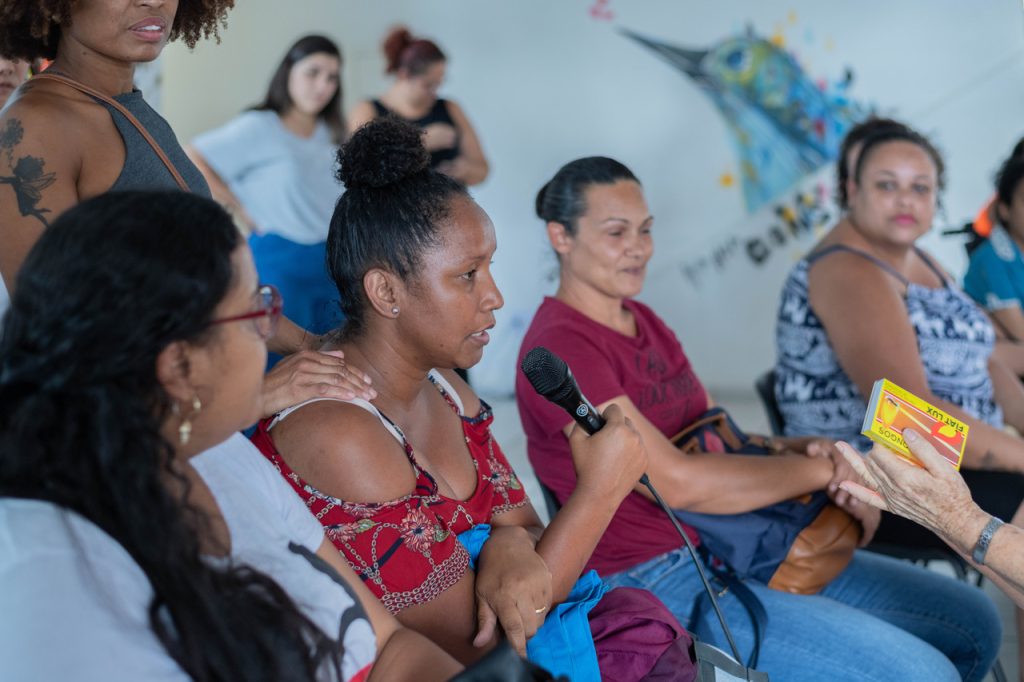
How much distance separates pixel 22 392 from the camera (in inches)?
37.8

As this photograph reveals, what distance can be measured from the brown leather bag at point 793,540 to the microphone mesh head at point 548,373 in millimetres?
658

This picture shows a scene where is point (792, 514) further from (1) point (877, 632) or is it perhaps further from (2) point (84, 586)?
(2) point (84, 586)

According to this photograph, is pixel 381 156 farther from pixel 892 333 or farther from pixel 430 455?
pixel 892 333

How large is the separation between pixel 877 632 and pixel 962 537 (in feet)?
1.48

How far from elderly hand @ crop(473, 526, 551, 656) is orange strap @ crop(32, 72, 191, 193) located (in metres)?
0.75

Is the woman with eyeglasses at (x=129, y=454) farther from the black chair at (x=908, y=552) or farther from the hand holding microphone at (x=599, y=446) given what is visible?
the black chair at (x=908, y=552)

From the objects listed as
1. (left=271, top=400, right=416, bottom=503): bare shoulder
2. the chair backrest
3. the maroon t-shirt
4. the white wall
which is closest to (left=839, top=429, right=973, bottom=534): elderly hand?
the maroon t-shirt

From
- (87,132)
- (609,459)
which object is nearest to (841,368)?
(609,459)

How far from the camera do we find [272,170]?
3.68 meters

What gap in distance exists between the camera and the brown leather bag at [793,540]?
2020 millimetres

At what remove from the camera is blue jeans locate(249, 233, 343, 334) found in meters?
3.17

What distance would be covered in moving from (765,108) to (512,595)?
466 centimetres

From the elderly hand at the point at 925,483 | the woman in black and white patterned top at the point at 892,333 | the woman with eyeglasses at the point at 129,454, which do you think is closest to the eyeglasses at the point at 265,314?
the woman with eyeglasses at the point at 129,454

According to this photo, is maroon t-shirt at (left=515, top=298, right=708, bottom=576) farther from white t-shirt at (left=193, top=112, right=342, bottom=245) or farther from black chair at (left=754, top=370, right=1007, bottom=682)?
white t-shirt at (left=193, top=112, right=342, bottom=245)
